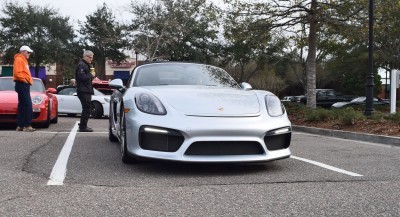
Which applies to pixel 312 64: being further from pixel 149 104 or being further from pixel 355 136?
pixel 149 104

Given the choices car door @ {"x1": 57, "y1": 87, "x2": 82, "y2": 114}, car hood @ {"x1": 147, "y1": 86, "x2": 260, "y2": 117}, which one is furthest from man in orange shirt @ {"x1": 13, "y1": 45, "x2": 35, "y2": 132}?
car door @ {"x1": 57, "y1": 87, "x2": 82, "y2": 114}

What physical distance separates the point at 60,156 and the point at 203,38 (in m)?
41.6

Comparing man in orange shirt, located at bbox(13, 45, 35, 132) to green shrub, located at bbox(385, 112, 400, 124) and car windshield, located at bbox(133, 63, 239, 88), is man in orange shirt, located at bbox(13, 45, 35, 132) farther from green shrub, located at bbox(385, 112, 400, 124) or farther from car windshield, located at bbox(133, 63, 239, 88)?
green shrub, located at bbox(385, 112, 400, 124)

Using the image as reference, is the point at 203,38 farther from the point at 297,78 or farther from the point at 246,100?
the point at 246,100

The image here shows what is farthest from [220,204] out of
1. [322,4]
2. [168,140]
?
[322,4]

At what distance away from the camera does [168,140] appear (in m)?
4.63

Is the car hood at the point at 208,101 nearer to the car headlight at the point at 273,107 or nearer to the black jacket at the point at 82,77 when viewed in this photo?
the car headlight at the point at 273,107

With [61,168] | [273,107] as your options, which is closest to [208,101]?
[273,107]

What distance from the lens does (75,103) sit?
17.0 meters

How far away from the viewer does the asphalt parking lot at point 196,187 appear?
133 inches

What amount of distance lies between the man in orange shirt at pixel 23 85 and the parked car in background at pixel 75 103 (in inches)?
276

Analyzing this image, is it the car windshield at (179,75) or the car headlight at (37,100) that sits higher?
the car windshield at (179,75)

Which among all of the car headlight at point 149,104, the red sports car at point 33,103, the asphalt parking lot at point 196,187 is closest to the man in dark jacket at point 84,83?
the red sports car at point 33,103

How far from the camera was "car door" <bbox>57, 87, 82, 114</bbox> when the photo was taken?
17.0 m
